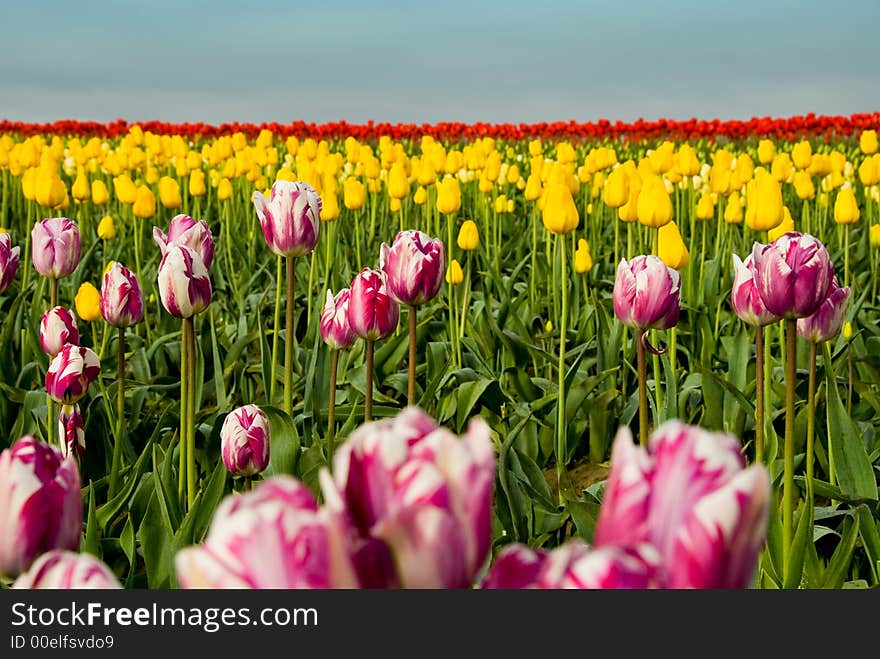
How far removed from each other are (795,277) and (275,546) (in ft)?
5.29

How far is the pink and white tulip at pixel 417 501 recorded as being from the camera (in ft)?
1.98

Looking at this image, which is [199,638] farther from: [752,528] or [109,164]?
[109,164]

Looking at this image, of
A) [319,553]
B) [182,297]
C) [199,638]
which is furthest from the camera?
[182,297]

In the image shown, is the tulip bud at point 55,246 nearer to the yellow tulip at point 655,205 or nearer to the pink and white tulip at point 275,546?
the yellow tulip at point 655,205

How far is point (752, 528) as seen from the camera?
1.99ft

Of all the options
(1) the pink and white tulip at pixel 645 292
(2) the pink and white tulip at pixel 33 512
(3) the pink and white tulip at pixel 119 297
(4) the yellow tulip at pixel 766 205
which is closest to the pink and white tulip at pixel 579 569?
(2) the pink and white tulip at pixel 33 512

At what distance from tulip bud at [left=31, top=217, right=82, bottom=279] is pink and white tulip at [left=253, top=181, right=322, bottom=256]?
0.90 metres

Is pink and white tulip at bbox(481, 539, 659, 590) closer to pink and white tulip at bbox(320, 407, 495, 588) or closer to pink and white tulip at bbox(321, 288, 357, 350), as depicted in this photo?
pink and white tulip at bbox(320, 407, 495, 588)

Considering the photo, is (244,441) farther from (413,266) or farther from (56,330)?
(56,330)

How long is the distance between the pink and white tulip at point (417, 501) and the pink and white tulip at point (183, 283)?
1.68 metres

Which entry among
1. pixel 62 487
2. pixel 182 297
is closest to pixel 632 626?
pixel 62 487

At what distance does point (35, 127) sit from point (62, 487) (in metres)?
20.1

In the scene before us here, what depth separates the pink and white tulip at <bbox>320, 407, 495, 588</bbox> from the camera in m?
0.60

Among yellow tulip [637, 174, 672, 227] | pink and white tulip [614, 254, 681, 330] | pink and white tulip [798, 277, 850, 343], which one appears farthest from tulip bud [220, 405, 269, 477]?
yellow tulip [637, 174, 672, 227]
